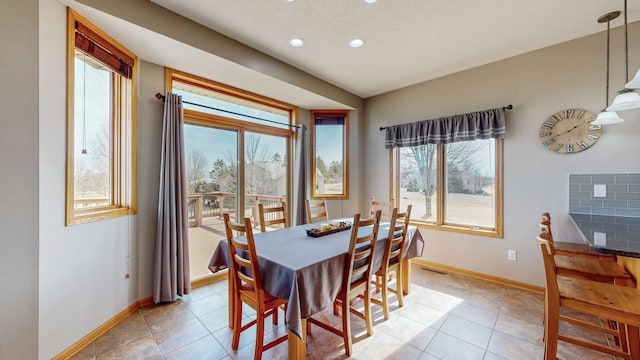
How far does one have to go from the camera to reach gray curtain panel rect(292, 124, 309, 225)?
3.80 metres

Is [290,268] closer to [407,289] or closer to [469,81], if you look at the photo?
[407,289]

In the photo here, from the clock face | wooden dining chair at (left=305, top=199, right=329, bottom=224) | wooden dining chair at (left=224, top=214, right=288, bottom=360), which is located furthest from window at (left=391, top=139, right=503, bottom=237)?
wooden dining chair at (left=224, top=214, right=288, bottom=360)

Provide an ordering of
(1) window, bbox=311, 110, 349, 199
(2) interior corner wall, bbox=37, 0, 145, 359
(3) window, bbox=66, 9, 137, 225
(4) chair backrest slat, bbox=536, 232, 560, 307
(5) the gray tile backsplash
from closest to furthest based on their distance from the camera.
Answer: (4) chair backrest slat, bbox=536, 232, 560, 307, (2) interior corner wall, bbox=37, 0, 145, 359, (3) window, bbox=66, 9, 137, 225, (5) the gray tile backsplash, (1) window, bbox=311, 110, 349, 199

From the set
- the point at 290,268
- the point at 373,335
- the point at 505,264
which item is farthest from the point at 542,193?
the point at 290,268

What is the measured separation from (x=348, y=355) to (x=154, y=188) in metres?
2.43

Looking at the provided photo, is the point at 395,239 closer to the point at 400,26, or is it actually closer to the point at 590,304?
the point at 590,304

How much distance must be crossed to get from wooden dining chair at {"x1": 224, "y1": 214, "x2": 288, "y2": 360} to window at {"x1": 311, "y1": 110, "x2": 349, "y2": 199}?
7.98 ft

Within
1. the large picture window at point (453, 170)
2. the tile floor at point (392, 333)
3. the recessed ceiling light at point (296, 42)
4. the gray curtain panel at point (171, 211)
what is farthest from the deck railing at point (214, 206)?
the large picture window at point (453, 170)

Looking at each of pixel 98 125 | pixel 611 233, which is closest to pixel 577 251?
pixel 611 233

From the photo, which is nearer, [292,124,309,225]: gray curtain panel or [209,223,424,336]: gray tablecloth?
[209,223,424,336]: gray tablecloth

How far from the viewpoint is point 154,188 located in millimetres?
2566

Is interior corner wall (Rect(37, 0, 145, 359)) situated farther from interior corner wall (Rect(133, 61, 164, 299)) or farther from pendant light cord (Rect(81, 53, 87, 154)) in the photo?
interior corner wall (Rect(133, 61, 164, 299))

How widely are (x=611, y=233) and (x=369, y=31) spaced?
2.51 metres

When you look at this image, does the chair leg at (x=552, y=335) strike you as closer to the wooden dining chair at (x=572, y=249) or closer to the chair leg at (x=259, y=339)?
the wooden dining chair at (x=572, y=249)
